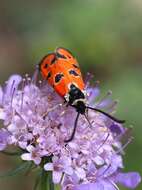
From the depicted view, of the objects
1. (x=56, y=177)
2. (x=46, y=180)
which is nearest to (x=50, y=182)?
(x=46, y=180)

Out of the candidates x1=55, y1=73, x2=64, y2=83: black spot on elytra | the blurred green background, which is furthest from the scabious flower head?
the blurred green background

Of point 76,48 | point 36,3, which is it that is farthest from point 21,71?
point 36,3

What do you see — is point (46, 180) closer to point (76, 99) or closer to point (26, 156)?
Result: point (26, 156)

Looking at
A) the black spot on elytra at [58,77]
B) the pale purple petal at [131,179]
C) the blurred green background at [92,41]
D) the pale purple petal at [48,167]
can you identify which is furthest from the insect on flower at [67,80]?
the blurred green background at [92,41]

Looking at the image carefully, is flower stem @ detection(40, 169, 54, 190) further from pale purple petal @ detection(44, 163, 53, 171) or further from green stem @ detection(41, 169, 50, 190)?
pale purple petal @ detection(44, 163, 53, 171)

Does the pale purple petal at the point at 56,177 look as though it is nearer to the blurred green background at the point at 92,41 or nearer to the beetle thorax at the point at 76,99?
the beetle thorax at the point at 76,99
